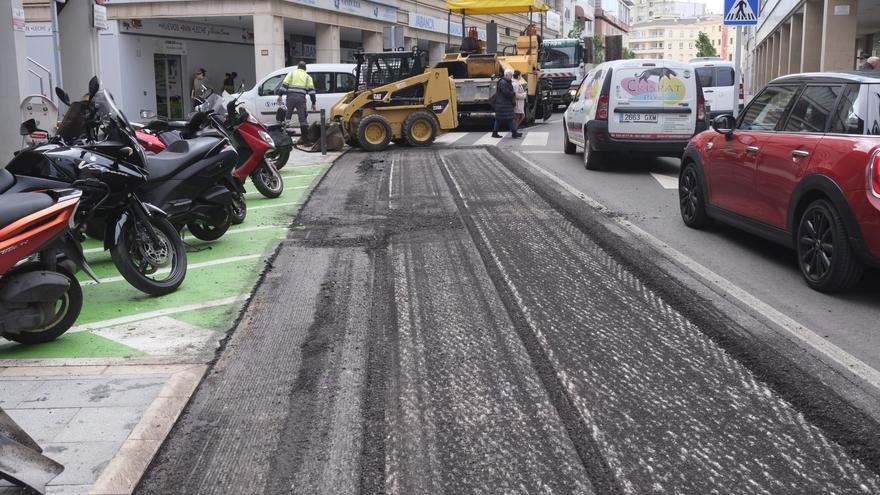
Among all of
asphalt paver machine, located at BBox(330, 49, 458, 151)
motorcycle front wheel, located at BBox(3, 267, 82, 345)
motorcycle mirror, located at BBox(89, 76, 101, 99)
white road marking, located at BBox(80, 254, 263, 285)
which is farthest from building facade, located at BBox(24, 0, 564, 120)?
motorcycle front wheel, located at BBox(3, 267, 82, 345)

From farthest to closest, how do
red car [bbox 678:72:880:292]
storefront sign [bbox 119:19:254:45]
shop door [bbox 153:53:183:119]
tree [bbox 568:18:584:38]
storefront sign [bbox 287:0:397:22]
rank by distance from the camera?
tree [bbox 568:18:584:38]
storefront sign [bbox 287:0:397:22]
shop door [bbox 153:53:183:119]
storefront sign [bbox 119:19:254:45]
red car [bbox 678:72:880:292]

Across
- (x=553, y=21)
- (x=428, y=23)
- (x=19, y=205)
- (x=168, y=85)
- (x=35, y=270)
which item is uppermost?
(x=553, y=21)

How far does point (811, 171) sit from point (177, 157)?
525cm

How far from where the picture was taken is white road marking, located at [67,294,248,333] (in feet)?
19.5

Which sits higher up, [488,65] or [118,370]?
[488,65]

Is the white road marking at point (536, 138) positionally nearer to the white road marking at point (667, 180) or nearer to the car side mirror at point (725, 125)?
the white road marking at point (667, 180)

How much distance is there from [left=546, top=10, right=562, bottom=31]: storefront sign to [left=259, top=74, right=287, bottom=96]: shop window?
50.4m

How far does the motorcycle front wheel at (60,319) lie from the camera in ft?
17.9

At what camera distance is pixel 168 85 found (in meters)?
31.4

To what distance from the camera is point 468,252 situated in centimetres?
787

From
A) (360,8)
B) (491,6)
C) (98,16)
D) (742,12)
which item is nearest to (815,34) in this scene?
(491,6)

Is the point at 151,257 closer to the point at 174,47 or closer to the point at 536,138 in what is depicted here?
the point at 536,138

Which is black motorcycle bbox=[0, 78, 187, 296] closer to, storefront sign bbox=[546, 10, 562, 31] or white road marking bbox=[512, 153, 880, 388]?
white road marking bbox=[512, 153, 880, 388]

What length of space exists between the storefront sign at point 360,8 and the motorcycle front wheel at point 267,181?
2158 cm
